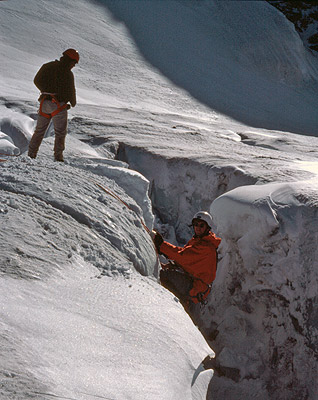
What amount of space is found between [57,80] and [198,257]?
1.86 metres

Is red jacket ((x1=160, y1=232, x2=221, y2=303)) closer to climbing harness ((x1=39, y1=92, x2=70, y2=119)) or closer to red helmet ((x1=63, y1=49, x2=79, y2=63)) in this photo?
climbing harness ((x1=39, y1=92, x2=70, y2=119))

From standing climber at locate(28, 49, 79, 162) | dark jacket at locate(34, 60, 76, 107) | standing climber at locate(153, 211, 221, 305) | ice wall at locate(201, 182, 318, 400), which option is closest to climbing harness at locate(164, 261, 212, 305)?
standing climber at locate(153, 211, 221, 305)

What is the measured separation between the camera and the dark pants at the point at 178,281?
11.7ft

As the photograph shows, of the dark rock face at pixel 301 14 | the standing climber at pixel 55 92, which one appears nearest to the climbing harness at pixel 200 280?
the standing climber at pixel 55 92

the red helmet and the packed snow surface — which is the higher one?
the red helmet

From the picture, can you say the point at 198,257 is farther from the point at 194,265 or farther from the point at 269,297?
the point at 269,297

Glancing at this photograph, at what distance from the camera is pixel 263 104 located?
11125 millimetres

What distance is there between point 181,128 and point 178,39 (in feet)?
20.9

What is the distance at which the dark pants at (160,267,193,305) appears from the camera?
3.57 metres

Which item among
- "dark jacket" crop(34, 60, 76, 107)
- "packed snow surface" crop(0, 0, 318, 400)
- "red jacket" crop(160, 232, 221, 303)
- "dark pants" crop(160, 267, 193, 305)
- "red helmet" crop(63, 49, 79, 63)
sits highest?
"red helmet" crop(63, 49, 79, 63)

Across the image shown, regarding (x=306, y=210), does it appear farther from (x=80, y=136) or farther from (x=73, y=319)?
(x=80, y=136)

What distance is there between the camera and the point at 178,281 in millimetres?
3613

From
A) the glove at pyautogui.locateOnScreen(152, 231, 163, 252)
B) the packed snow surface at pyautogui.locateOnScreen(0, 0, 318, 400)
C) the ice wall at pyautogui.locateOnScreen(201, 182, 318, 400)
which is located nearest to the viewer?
the packed snow surface at pyautogui.locateOnScreen(0, 0, 318, 400)

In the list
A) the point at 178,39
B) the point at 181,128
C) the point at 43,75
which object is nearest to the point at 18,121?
the point at 43,75
